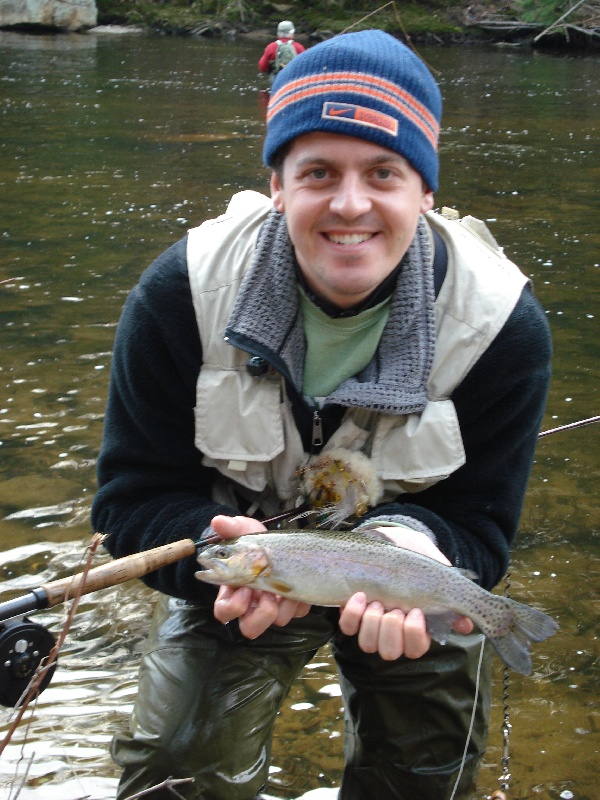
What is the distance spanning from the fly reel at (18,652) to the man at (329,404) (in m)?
0.52

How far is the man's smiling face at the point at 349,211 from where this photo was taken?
2.51m

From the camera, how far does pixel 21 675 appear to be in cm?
213

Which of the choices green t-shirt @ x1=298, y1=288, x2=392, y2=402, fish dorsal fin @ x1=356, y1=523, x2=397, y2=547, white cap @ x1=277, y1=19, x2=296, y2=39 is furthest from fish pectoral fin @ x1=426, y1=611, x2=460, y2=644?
white cap @ x1=277, y1=19, x2=296, y2=39

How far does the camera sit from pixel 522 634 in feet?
7.72

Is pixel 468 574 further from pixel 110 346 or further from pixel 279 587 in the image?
pixel 110 346

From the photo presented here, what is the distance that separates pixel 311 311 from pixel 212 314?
246 millimetres

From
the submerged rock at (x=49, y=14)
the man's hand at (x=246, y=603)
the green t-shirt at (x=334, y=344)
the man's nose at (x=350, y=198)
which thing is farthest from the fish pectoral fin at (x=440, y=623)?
the submerged rock at (x=49, y=14)

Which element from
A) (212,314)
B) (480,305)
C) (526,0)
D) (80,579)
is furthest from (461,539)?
(526,0)

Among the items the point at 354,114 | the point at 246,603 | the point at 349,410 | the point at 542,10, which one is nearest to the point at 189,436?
the point at 349,410

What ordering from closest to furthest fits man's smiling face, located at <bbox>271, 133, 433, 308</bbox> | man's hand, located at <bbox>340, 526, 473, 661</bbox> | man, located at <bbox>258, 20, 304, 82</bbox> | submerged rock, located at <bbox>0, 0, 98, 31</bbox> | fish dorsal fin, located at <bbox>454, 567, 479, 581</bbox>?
man's hand, located at <bbox>340, 526, 473, 661</bbox>, fish dorsal fin, located at <bbox>454, 567, 479, 581</bbox>, man's smiling face, located at <bbox>271, 133, 433, 308</bbox>, man, located at <bbox>258, 20, 304, 82</bbox>, submerged rock, located at <bbox>0, 0, 98, 31</bbox>

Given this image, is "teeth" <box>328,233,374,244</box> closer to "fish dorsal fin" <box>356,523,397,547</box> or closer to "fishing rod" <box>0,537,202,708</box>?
"fish dorsal fin" <box>356,523,397,547</box>

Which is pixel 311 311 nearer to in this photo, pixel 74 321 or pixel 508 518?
pixel 508 518

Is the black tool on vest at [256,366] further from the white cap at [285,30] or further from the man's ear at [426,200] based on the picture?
the white cap at [285,30]

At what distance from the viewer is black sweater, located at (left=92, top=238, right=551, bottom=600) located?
2.62m
